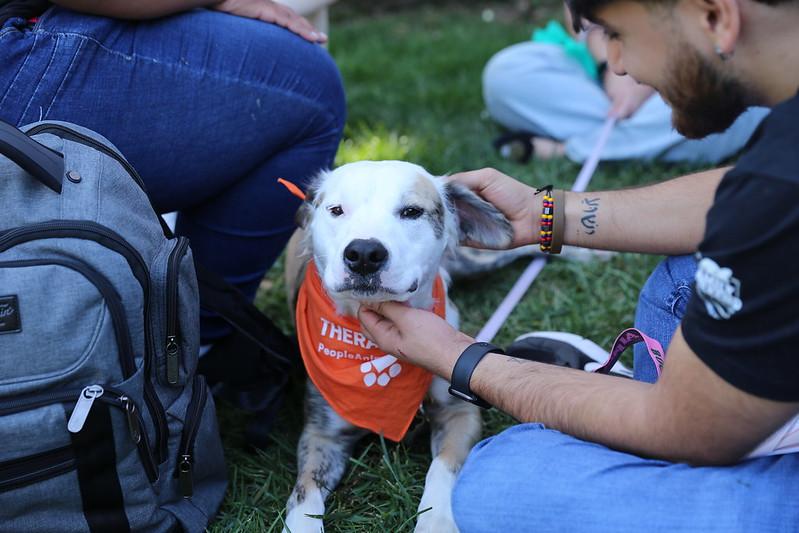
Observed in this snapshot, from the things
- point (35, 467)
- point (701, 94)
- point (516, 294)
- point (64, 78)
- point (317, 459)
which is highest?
point (701, 94)

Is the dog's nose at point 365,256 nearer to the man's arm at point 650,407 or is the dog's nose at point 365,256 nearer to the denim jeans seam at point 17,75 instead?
the man's arm at point 650,407

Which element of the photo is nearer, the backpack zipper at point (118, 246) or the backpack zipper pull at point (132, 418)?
the backpack zipper at point (118, 246)

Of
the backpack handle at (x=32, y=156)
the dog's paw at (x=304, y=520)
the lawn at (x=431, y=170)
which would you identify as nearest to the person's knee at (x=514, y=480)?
the lawn at (x=431, y=170)

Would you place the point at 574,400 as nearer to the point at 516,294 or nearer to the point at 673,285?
the point at 673,285

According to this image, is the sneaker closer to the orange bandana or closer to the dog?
the dog

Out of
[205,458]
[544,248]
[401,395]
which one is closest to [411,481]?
[401,395]

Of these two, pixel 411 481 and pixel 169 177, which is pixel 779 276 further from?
pixel 169 177

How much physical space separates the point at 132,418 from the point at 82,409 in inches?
5.5

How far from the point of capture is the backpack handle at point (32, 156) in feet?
5.99

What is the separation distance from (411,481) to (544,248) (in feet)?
2.96

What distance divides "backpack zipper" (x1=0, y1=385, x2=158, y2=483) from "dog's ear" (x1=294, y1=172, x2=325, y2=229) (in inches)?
40.5

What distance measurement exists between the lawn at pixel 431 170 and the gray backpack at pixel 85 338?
452mm

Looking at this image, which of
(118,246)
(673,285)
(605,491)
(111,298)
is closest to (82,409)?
(111,298)

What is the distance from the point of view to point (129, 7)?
7.94ft
